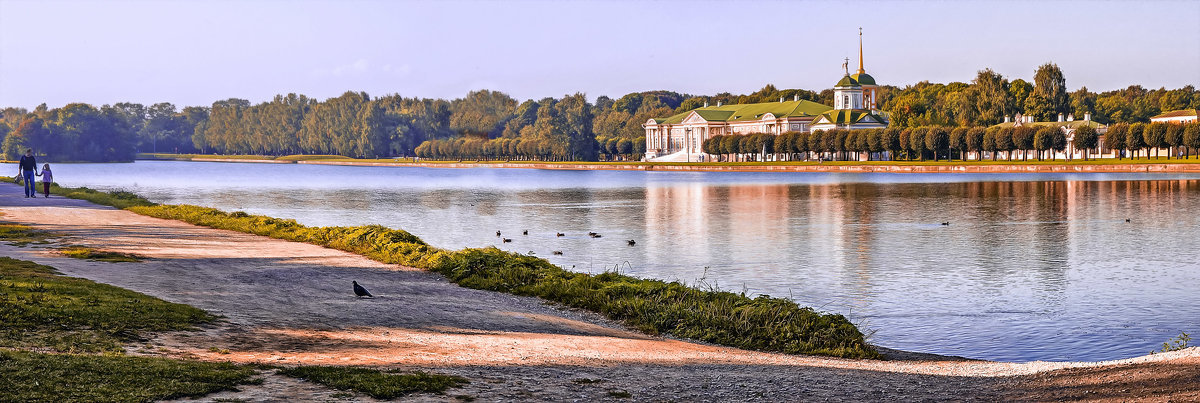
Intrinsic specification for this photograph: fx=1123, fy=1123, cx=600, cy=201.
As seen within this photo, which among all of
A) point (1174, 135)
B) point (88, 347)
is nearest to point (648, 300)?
point (88, 347)

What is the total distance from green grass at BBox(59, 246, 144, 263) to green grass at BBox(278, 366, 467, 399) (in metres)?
11.5

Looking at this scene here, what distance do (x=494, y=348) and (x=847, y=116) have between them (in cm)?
17098

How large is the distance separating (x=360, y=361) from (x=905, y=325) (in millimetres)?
10799

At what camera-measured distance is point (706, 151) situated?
18600 centimetres

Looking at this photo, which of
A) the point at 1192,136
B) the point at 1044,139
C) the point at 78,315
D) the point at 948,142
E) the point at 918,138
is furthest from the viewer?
the point at 918,138

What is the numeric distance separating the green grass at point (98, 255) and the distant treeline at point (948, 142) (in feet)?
363

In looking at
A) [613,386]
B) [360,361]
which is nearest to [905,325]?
[613,386]

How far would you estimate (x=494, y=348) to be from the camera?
13.5 metres

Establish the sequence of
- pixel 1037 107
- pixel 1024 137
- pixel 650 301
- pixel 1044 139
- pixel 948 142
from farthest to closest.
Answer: pixel 1037 107
pixel 948 142
pixel 1024 137
pixel 1044 139
pixel 650 301

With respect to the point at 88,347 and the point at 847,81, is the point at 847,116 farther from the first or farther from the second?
the point at 88,347

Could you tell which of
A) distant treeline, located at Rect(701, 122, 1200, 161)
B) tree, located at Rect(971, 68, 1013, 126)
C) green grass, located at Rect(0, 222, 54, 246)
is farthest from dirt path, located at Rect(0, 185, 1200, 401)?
tree, located at Rect(971, 68, 1013, 126)

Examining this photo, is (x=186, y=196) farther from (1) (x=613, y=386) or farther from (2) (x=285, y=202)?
(1) (x=613, y=386)

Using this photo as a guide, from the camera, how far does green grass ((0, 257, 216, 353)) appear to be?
11.9 meters

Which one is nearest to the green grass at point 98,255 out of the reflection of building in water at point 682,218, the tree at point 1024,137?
the reflection of building in water at point 682,218
